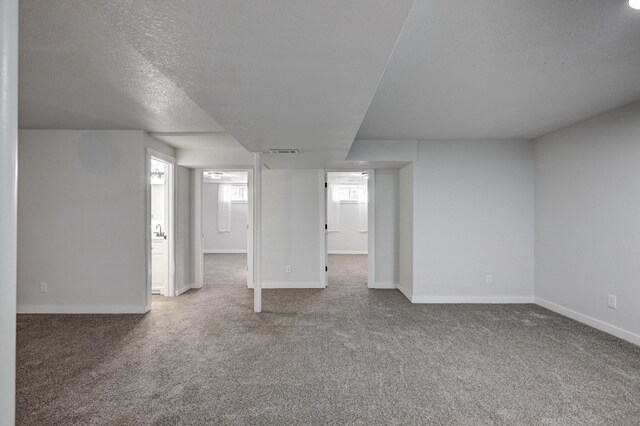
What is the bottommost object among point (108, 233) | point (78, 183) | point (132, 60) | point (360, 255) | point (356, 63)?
point (360, 255)

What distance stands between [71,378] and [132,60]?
2.50 metres

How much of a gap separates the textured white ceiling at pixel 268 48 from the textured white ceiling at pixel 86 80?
16.3 inches

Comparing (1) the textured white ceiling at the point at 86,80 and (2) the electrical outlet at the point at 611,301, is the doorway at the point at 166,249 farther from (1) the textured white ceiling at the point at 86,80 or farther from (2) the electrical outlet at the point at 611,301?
(2) the electrical outlet at the point at 611,301

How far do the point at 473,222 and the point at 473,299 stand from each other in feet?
3.76

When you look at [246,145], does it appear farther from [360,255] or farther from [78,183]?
[360,255]

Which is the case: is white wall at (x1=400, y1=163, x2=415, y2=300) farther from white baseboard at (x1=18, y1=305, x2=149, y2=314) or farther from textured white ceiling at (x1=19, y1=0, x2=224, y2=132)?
white baseboard at (x1=18, y1=305, x2=149, y2=314)

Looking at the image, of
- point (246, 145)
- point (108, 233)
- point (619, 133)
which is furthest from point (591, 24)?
point (108, 233)

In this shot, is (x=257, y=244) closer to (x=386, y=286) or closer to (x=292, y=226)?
(x=292, y=226)

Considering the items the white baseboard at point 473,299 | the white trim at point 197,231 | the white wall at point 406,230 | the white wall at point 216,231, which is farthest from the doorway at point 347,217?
the white baseboard at point 473,299

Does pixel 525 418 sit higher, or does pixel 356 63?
pixel 356 63

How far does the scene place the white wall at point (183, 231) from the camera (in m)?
5.43

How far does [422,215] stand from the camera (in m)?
4.99

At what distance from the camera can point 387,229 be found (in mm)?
5840

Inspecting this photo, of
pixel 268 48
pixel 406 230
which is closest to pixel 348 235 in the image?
pixel 406 230
